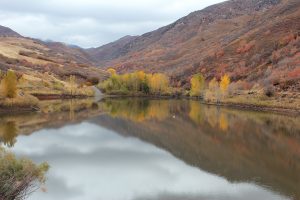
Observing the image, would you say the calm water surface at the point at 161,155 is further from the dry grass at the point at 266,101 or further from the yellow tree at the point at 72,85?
the yellow tree at the point at 72,85

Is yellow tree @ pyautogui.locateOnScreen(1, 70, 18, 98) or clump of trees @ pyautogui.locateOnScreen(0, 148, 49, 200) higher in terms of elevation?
yellow tree @ pyautogui.locateOnScreen(1, 70, 18, 98)

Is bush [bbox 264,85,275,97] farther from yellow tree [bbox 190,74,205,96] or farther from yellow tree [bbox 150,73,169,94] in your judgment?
yellow tree [bbox 150,73,169,94]

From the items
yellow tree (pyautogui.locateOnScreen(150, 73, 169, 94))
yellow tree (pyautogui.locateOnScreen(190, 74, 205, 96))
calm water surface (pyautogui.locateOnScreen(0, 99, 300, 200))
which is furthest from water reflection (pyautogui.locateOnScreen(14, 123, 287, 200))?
yellow tree (pyautogui.locateOnScreen(150, 73, 169, 94))

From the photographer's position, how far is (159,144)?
152 feet

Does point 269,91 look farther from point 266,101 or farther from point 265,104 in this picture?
point 265,104

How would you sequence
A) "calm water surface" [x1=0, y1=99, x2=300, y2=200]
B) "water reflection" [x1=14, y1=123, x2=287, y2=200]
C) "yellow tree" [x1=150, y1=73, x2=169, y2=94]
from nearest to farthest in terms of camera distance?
"water reflection" [x1=14, y1=123, x2=287, y2=200]
"calm water surface" [x1=0, y1=99, x2=300, y2=200]
"yellow tree" [x1=150, y1=73, x2=169, y2=94]

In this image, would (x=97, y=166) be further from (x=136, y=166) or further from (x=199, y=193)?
(x=199, y=193)

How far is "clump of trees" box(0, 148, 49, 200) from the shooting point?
56.3 feet

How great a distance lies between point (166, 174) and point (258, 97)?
215ft

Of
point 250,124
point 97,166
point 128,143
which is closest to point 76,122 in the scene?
point 128,143

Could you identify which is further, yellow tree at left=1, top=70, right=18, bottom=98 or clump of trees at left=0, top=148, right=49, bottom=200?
yellow tree at left=1, top=70, right=18, bottom=98

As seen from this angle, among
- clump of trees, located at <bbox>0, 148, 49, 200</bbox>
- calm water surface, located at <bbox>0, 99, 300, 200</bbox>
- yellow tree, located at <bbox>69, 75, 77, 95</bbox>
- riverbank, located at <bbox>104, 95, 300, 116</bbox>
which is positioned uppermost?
yellow tree, located at <bbox>69, 75, 77, 95</bbox>

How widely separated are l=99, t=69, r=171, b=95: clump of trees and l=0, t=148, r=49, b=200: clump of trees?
121161mm

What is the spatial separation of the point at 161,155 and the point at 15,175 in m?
23.1
